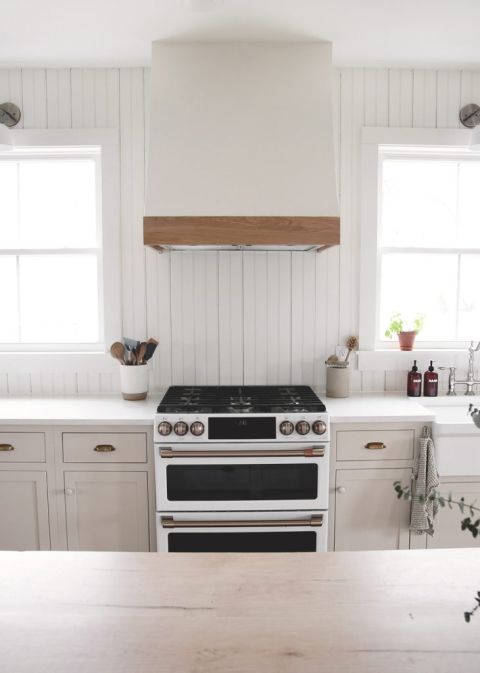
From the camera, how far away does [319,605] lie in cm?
104

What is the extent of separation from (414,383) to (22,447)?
213 centimetres

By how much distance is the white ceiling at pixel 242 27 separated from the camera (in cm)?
230

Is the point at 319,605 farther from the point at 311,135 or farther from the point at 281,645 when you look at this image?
the point at 311,135

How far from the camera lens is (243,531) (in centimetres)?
255

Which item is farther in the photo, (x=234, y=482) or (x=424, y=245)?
(x=424, y=245)

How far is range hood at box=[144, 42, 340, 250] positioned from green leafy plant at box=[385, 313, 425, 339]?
914 mm

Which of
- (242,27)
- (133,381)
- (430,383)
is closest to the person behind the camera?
(242,27)

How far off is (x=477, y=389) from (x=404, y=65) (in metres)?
1.89

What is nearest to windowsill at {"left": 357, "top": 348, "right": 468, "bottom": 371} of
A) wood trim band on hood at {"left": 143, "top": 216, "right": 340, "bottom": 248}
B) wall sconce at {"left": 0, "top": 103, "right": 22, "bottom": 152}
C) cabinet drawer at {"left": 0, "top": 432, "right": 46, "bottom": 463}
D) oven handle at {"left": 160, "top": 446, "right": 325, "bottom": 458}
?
oven handle at {"left": 160, "top": 446, "right": 325, "bottom": 458}

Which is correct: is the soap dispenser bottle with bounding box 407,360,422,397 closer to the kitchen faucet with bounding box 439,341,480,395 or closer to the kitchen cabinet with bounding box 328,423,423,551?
the kitchen faucet with bounding box 439,341,480,395

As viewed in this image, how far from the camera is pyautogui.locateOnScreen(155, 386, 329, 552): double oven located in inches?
99.7

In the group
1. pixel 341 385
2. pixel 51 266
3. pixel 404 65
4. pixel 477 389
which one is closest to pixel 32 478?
pixel 51 266

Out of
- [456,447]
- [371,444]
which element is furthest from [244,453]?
[456,447]

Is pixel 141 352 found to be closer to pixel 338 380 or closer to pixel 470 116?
pixel 338 380
